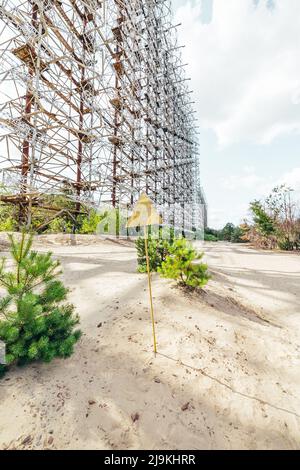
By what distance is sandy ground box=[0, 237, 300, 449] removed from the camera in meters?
1.45

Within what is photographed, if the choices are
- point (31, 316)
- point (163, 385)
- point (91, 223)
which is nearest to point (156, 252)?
point (163, 385)

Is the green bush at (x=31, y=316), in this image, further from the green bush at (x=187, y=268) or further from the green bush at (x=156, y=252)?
the green bush at (x=156, y=252)

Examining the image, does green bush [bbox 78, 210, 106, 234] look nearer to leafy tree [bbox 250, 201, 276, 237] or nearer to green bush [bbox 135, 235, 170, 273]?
green bush [bbox 135, 235, 170, 273]

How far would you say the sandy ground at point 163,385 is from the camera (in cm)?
145

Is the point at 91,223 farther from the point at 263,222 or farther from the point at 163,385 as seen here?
the point at 263,222

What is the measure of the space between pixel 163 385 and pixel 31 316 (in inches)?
47.0

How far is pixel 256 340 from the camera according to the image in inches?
105

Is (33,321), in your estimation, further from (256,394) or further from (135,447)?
(256,394)

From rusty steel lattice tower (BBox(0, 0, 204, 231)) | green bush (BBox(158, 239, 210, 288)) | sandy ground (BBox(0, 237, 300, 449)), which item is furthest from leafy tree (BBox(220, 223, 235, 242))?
sandy ground (BBox(0, 237, 300, 449))

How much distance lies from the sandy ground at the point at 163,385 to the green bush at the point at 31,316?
0.70 feet

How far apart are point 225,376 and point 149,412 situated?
2.59 ft

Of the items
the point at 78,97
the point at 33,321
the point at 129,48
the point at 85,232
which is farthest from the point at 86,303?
the point at 129,48

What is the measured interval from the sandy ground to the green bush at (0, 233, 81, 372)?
214 millimetres
